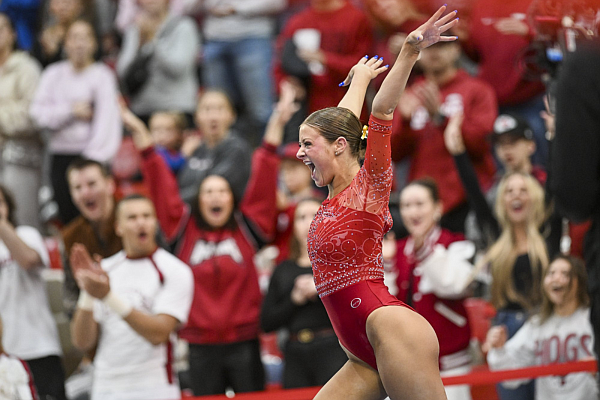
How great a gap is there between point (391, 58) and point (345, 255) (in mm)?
3969

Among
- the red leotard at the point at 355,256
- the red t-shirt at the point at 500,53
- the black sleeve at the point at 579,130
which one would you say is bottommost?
the red leotard at the point at 355,256

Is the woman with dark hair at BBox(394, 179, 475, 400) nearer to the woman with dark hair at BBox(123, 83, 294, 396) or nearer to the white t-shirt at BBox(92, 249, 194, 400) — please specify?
the woman with dark hair at BBox(123, 83, 294, 396)

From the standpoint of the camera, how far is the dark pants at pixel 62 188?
24.0 ft

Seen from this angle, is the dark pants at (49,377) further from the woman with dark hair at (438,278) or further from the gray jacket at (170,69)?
the gray jacket at (170,69)

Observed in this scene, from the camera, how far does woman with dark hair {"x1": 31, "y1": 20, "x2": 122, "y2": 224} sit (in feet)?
24.2

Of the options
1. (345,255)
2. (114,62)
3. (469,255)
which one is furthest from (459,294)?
(114,62)

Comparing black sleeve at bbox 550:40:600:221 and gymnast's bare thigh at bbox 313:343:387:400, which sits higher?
black sleeve at bbox 550:40:600:221

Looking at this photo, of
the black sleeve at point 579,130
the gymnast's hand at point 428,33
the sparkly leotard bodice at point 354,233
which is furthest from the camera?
the black sleeve at point 579,130

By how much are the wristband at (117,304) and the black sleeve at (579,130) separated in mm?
2401

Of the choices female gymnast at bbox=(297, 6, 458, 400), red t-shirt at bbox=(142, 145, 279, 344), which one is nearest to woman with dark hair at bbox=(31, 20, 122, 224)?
red t-shirt at bbox=(142, 145, 279, 344)

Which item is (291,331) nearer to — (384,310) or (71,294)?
(71,294)

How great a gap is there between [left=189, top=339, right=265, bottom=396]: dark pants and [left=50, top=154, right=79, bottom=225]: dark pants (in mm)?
2378

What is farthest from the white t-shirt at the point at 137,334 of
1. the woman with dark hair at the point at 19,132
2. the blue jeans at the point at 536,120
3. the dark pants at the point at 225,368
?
the blue jeans at the point at 536,120

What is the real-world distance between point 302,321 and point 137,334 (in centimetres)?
105
